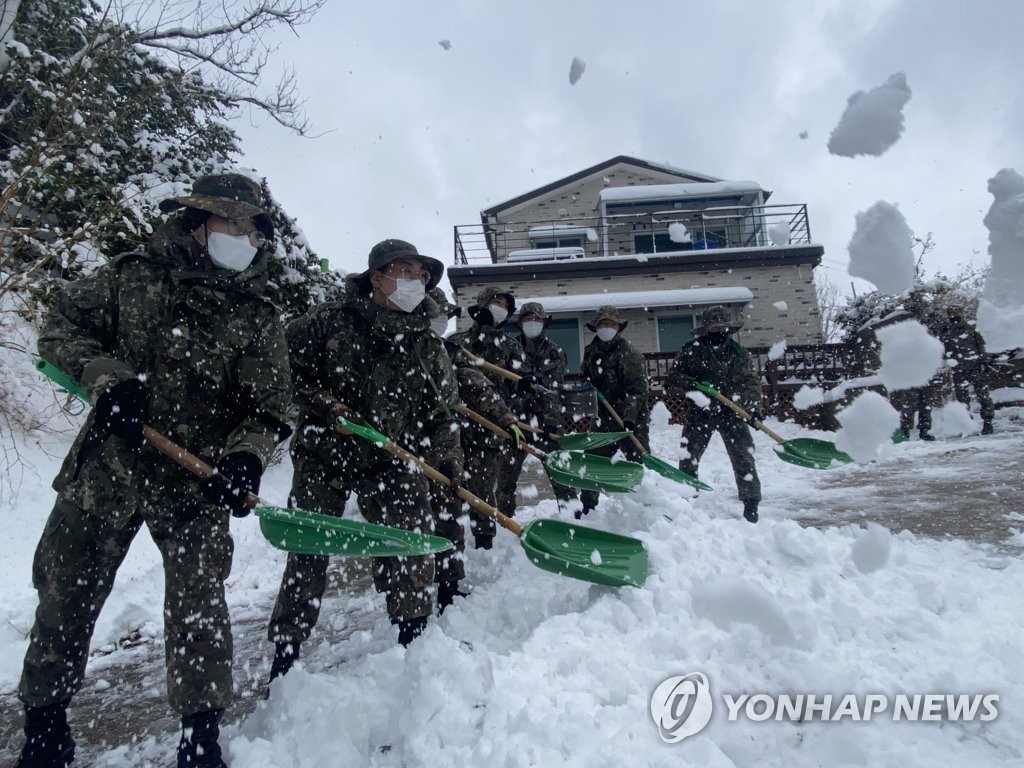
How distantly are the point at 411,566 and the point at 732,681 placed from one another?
4.68 ft

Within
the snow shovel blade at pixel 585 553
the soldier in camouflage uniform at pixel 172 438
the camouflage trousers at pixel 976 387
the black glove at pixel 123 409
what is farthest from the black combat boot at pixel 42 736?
the camouflage trousers at pixel 976 387

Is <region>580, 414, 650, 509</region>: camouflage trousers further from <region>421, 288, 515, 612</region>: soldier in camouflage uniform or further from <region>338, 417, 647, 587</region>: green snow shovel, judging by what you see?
<region>338, 417, 647, 587</region>: green snow shovel

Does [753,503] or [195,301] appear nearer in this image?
[195,301]

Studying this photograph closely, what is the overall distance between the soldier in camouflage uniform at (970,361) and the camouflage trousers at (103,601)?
406 inches

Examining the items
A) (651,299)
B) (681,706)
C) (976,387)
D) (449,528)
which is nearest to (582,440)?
(449,528)

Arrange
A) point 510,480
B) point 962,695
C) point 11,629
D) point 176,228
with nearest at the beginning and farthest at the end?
point 962,695
point 176,228
point 11,629
point 510,480

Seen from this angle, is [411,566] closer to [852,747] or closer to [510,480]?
[852,747]

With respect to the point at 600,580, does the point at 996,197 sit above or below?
above

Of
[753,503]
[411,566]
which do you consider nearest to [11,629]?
[411,566]

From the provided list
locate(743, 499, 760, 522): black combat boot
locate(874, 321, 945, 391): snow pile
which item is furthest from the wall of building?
locate(874, 321, 945, 391): snow pile

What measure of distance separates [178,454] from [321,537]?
1.84 feet

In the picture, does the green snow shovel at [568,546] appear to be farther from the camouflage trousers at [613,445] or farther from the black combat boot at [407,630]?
the camouflage trousers at [613,445]

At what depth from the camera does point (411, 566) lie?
9.53 ft

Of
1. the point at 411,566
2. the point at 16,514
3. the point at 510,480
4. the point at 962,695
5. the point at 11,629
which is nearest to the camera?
the point at 962,695
